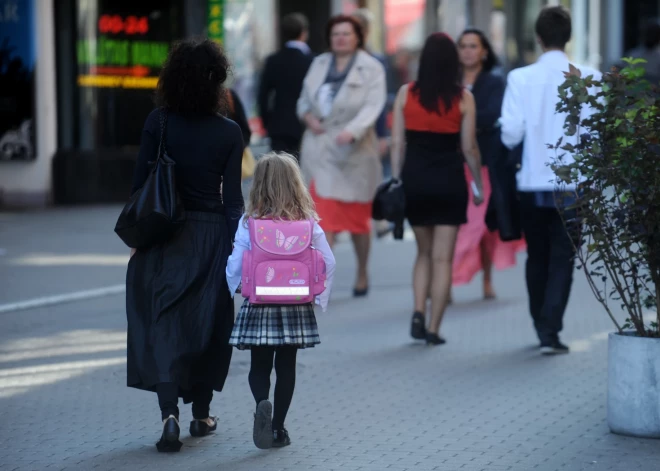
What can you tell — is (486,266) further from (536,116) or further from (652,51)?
(652,51)

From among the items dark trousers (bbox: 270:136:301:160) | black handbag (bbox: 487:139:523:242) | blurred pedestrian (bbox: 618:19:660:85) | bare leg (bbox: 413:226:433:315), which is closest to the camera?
black handbag (bbox: 487:139:523:242)

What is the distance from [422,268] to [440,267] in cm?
18

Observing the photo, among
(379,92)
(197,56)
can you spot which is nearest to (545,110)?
(379,92)

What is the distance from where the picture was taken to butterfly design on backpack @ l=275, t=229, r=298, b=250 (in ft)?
17.6

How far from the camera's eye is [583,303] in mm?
9938

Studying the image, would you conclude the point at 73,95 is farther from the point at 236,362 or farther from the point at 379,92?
the point at 236,362

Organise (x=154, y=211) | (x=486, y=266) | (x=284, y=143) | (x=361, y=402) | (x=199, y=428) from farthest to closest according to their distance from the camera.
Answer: (x=284, y=143) → (x=486, y=266) → (x=361, y=402) → (x=199, y=428) → (x=154, y=211)

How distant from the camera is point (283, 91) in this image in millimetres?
11516

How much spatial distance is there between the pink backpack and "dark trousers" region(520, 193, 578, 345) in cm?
272

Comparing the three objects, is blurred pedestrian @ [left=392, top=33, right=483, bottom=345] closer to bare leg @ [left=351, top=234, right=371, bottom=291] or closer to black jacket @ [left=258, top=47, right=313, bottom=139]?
bare leg @ [left=351, top=234, right=371, bottom=291]

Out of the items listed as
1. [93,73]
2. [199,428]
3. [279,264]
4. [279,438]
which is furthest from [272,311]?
[93,73]

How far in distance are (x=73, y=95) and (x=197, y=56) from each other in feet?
40.1

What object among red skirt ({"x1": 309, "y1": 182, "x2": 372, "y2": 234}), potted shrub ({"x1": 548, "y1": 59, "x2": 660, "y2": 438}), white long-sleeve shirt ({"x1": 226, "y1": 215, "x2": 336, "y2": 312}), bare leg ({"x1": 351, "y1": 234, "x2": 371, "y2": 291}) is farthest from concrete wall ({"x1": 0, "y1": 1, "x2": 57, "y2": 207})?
white long-sleeve shirt ({"x1": 226, "y1": 215, "x2": 336, "y2": 312})

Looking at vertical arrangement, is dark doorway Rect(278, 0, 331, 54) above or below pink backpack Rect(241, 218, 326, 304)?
above
